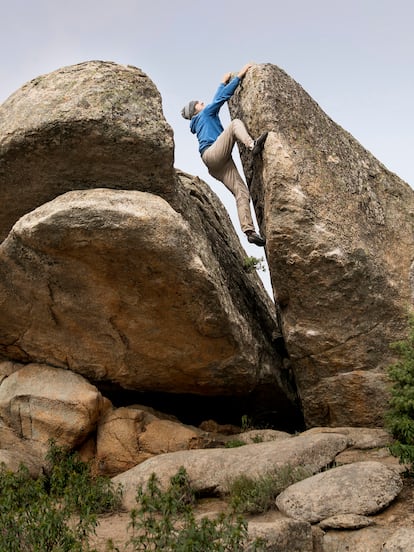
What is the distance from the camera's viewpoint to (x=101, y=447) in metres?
14.0

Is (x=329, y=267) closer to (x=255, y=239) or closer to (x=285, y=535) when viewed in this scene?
(x=255, y=239)

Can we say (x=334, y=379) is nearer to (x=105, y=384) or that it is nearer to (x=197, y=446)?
(x=197, y=446)

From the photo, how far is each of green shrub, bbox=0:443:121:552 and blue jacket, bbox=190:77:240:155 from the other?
8.12 meters

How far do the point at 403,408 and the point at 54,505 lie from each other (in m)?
5.92

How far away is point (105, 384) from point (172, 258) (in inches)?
157

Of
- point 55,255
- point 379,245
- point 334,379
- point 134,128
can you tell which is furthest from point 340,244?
point 55,255

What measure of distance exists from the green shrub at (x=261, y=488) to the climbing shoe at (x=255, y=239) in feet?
19.0

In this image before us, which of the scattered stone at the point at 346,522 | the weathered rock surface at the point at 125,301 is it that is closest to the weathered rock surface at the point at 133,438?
the weathered rock surface at the point at 125,301

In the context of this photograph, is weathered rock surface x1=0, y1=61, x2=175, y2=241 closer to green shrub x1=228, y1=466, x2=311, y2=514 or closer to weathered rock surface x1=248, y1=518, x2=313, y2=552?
green shrub x1=228, y1=466, x2=311, y2=514

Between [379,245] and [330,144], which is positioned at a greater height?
[330,144]

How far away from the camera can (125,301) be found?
13609mm

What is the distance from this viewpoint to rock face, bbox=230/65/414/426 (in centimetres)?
1381

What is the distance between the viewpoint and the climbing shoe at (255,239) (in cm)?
1527

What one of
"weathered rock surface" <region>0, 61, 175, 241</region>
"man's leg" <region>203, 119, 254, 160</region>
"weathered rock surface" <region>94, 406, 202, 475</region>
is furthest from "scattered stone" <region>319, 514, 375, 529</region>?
"man's leg" <region>203, 119, 254, 160</region>
